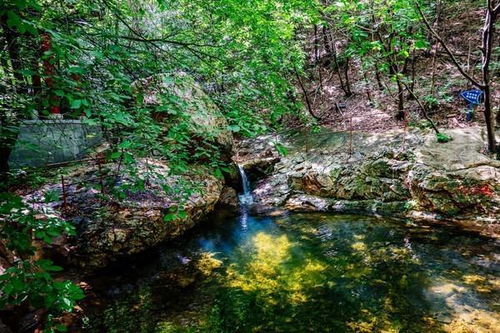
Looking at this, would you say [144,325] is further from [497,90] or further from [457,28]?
[457,28]

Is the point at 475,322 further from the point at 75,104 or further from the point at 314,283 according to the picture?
Result: the point at 75,104

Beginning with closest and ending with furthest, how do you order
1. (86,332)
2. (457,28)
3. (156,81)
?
(156,81) < (86,332) < (457,28)

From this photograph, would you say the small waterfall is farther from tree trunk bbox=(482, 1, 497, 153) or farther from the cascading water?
tree trunk bbox=(482, 1, 497, 153)

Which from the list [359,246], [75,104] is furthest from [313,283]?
[75,104]

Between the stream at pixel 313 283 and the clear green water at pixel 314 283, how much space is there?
0.02 meters

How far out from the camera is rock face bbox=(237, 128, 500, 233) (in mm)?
6984

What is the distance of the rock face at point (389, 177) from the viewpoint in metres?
6.98

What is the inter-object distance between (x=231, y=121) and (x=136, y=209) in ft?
17.0

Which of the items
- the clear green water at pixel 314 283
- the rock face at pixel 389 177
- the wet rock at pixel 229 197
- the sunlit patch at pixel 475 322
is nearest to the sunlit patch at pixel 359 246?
the clear green water at pixel 314 283

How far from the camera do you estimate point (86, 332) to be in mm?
4387

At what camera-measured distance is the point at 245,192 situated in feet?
34.2

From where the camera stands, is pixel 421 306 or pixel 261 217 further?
pixel 261 217

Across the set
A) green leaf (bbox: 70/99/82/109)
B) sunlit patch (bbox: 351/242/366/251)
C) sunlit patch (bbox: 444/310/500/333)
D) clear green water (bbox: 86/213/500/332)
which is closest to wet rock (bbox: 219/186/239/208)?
clear green water (bbox: 86/213/500/332)

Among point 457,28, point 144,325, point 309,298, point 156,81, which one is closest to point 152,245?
point 144,325
